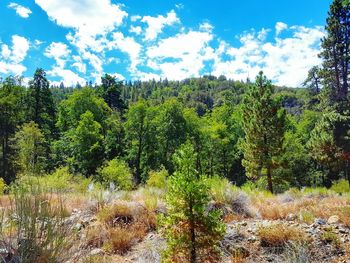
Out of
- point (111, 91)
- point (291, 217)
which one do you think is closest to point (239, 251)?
A: point (291, 217)

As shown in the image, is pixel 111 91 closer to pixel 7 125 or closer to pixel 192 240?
pixel 7 125

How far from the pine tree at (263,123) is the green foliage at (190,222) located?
17467 mm

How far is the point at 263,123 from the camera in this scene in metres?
23.5

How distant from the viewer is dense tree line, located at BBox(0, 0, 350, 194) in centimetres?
2469

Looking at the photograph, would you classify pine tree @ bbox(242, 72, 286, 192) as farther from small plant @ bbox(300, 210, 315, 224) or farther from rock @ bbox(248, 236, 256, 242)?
rock @ bbox(248, 236, 256, 242)

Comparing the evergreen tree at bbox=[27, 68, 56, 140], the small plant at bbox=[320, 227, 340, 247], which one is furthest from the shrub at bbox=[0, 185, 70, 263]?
the evergreen tree at bbox=[27, 68, 56, 140]

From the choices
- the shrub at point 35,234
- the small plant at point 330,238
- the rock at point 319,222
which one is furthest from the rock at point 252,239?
the shrub at point 35,234

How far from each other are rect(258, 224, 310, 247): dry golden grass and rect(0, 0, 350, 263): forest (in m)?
0.20

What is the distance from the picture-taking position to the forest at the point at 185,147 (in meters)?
6.57

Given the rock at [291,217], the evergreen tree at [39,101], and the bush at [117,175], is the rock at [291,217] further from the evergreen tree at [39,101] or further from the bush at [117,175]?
the evergreen tree at [39,101]

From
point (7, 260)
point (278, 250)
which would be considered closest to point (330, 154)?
point (278, 250)

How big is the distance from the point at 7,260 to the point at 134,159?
39.2 metres

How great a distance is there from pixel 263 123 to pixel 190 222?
18.0m

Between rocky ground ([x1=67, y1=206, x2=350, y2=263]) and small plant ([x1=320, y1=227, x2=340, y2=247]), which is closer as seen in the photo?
rocky ground ([x1=67, y1=206, x2=350, y2=263])
